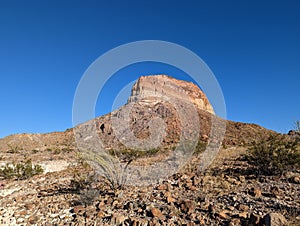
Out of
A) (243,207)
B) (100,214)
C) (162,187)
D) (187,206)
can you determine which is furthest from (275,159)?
(100,214)

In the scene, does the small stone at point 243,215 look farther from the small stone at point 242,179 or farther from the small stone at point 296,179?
the small stone at point 296,179

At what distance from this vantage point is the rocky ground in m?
4.45

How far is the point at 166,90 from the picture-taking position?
4291 cm

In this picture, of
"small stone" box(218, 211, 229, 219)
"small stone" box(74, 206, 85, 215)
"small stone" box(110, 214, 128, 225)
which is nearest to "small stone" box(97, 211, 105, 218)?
"small stone" box(110, 214, 128, 225)

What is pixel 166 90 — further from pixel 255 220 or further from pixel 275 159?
pixel 255 220

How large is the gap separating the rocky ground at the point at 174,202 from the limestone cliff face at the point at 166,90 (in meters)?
33.8

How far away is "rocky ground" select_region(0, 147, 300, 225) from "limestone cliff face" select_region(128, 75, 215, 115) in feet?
111

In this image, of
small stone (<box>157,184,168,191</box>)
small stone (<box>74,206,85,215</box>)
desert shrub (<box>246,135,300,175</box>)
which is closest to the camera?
small stone (<box>74,206,85,215</box>)

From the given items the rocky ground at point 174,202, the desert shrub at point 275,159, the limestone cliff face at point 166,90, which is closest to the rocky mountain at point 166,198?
the rocky ground at point 174,202

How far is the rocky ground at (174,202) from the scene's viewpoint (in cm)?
445

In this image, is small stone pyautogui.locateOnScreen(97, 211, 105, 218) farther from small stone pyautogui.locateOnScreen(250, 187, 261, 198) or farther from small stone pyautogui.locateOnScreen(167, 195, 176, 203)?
small stone pyautogui.locateOnScreen(250, 187, 261, 198)

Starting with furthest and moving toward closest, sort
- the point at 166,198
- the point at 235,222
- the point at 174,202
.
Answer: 1. the point at 166,198
2. the point at 174,202
3. the point at 235,222

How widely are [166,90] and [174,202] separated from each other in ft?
125

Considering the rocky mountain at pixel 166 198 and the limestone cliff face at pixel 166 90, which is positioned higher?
the limestone cliff face at pixel 166 90
